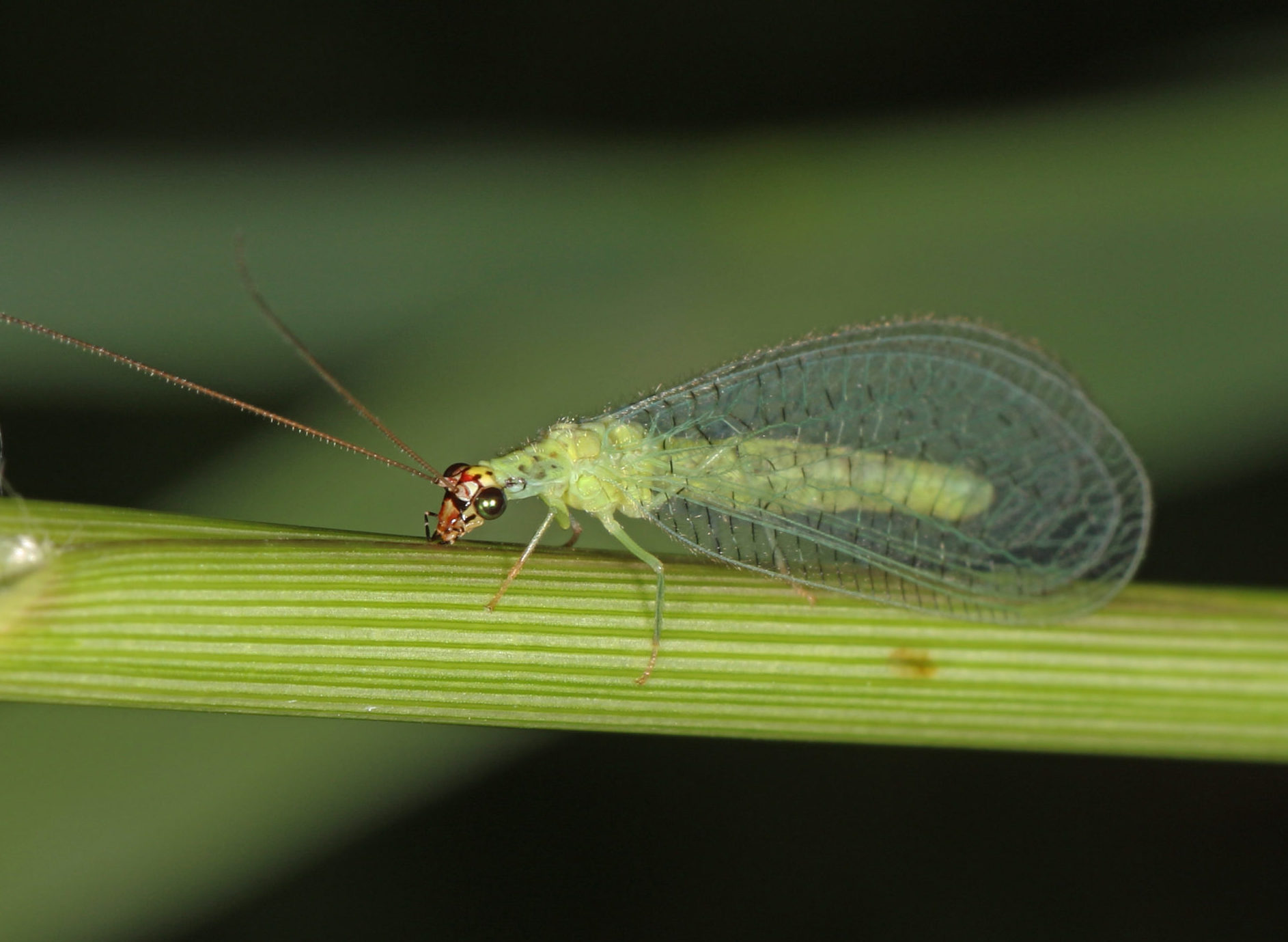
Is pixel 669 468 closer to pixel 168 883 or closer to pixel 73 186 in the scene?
pixel 168 883

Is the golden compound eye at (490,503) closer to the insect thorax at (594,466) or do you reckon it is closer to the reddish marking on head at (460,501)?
the reddish marking on head at (460,501)

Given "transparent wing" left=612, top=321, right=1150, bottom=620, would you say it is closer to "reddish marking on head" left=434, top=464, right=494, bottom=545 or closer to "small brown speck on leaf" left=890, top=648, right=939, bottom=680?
"reddish marking on head" left=434, top=464, right=494, bottom=545

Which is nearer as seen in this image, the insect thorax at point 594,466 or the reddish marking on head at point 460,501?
the reddish marking on head at point 460,501

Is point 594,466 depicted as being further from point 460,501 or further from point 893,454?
point 893,454

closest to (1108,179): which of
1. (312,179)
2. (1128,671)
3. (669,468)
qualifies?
(669,468)

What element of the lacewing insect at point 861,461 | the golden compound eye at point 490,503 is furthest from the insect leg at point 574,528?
the golden compound eye at point 490,503

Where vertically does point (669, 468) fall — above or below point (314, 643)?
above

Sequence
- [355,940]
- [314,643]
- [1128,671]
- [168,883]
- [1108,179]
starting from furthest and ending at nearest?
[355,940] < [1108,179] < [168,883] < [1128,671] < [314,643]
